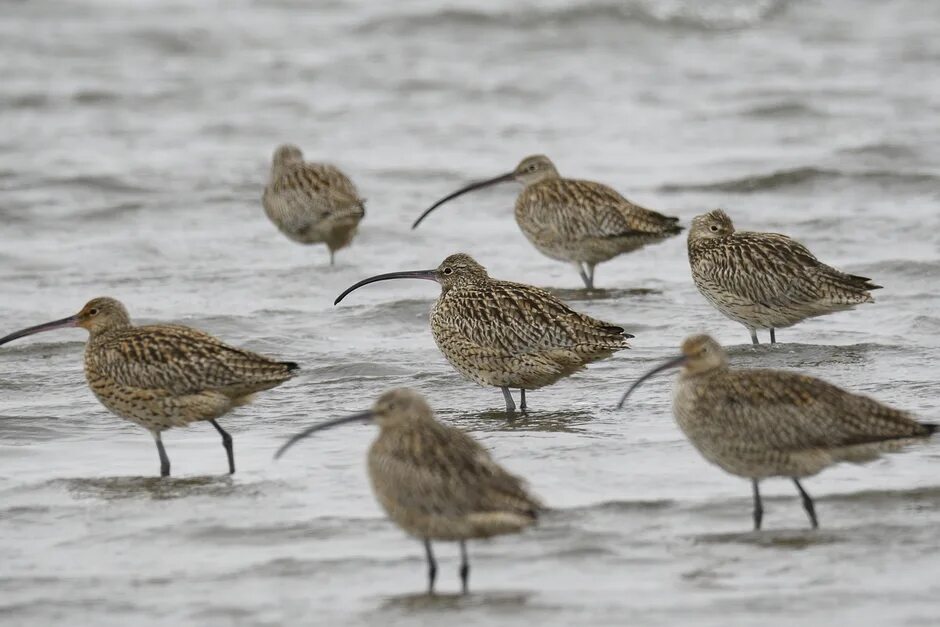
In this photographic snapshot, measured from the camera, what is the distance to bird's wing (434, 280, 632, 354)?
9539mm

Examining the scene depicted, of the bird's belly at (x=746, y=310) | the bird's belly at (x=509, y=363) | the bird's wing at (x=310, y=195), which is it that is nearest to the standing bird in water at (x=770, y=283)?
the bird's belly at (x=746, y=310)

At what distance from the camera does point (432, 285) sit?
13.5m

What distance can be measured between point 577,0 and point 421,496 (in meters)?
Result: 22.6

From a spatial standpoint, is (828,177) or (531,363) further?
(828,177)

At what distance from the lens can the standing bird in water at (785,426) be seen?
7082 mm

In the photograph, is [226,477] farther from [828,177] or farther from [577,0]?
[577,0]

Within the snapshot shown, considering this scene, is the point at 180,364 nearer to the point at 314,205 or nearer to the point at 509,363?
the point at 509,363

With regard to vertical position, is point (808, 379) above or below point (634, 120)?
below

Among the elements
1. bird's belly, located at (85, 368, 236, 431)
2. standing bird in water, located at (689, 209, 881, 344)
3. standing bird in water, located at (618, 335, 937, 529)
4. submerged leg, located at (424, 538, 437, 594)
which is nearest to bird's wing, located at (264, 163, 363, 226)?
standing bird in water, located at (689, 209, 881, 344)

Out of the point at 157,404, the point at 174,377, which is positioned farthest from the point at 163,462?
the point at 174,377

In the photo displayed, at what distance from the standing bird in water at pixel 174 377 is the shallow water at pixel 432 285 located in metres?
0.29

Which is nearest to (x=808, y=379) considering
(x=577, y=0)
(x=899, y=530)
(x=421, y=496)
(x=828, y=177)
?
(x=899, y=530)

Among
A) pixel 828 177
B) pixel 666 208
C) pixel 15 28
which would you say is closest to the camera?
pixel 666 208

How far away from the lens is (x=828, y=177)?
17109mm
